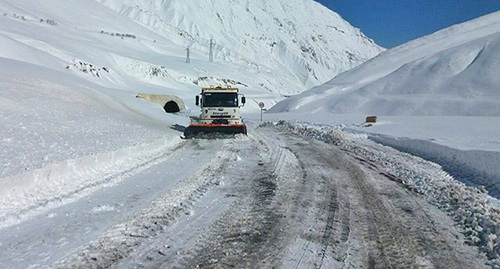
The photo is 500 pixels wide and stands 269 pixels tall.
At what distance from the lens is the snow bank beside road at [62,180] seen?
23.2ft

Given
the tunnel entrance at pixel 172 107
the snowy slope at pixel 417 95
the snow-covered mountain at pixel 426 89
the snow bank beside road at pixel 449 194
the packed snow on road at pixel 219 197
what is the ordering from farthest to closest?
the tunnel entrance at pixel 172 107 < the snow-covered mountain at pixel 426 89 < the snowy slope at pixel 417 95 < the snow bank beside road at pixel 449 194 < the packed snow on road at pixel 219 197

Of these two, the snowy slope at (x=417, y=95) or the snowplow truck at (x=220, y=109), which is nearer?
the snowplow truck at (x=220, y=109)

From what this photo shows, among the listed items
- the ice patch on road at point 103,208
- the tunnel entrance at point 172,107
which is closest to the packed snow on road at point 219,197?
the ice patch on road at point 103,208

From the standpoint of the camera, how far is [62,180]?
8.91 m

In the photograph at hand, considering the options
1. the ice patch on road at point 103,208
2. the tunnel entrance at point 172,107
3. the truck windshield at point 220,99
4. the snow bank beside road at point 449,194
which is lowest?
the ice patch on road at point 103,208

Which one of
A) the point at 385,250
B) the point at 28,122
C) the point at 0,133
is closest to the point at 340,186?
the point at 385,250

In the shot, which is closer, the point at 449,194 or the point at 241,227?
the point at 241,227

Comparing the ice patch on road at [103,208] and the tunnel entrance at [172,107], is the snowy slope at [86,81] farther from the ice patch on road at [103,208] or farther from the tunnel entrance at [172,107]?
the tunnel entrance at [172,107]

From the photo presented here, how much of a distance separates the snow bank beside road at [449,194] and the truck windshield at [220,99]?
726cm

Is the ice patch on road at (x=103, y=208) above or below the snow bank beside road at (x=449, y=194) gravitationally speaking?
below

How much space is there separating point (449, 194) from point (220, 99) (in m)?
14.6

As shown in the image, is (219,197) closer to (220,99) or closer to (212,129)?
(212,129)

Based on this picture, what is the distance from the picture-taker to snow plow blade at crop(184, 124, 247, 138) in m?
20.2

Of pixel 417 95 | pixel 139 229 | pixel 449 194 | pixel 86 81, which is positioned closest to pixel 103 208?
pixel 139 229
